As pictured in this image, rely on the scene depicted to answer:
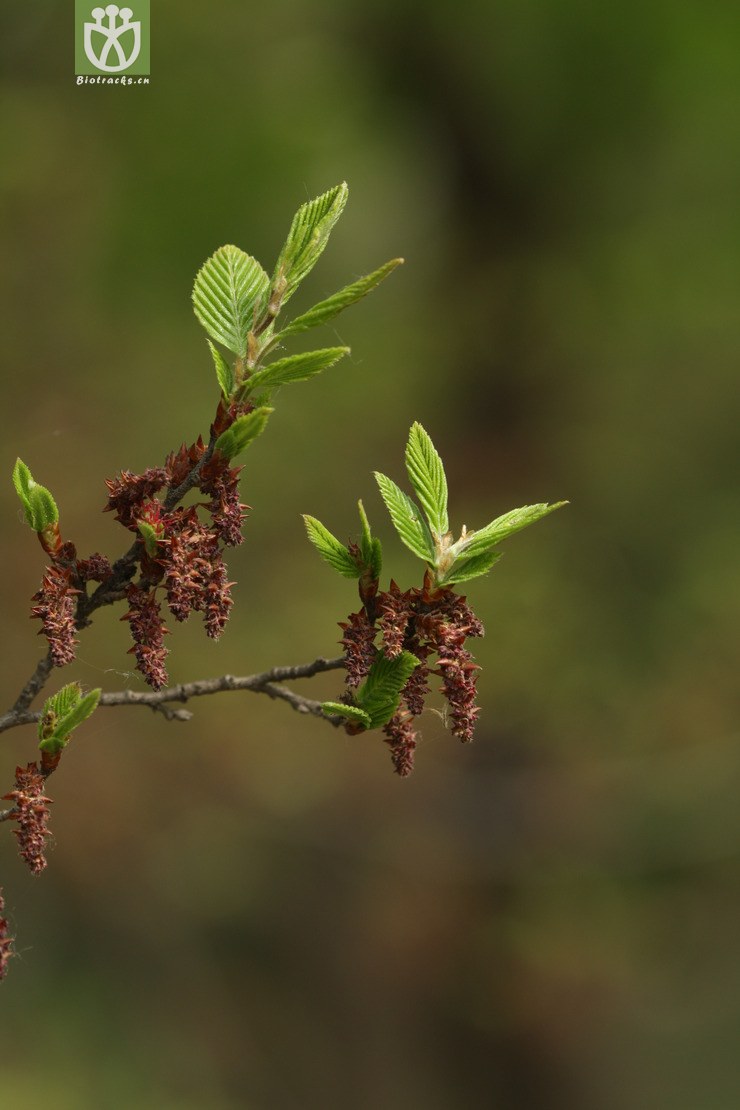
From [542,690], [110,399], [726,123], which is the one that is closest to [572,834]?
[542,690]

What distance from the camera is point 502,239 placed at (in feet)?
15.4

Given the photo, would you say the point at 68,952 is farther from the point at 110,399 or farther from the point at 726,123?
the point at 726,123

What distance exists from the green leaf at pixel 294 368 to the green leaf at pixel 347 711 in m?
0.18

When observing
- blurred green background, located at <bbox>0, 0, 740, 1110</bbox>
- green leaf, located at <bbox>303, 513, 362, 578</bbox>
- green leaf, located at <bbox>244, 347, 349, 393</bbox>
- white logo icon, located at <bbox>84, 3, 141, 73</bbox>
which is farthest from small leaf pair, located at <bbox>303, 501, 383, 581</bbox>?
blurred green background, located at <bbox>0, 0, 740, 1110</bbox>

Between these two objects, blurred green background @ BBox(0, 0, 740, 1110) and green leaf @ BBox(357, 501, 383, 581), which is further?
blurred green background @ BBox(0, 0, 740, 1110)

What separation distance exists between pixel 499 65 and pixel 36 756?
3.10 meters

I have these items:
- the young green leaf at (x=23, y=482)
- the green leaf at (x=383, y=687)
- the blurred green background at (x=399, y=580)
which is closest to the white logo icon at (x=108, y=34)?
the blurred green background at (x=399, y=580)

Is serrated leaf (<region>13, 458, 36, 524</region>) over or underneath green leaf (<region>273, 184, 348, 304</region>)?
underneath

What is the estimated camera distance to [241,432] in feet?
1.89

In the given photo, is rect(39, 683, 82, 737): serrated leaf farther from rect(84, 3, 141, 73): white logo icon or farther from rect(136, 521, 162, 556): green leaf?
rect(84, 3, 141, 73): white logo icon

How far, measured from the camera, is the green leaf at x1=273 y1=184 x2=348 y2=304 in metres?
0.56

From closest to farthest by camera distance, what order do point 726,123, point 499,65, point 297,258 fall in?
point 297,258
point 726,123
point 499,65

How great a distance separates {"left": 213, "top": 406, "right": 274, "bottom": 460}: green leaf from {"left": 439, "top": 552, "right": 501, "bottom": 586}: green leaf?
0.49 ft

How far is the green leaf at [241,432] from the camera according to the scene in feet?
1.86
